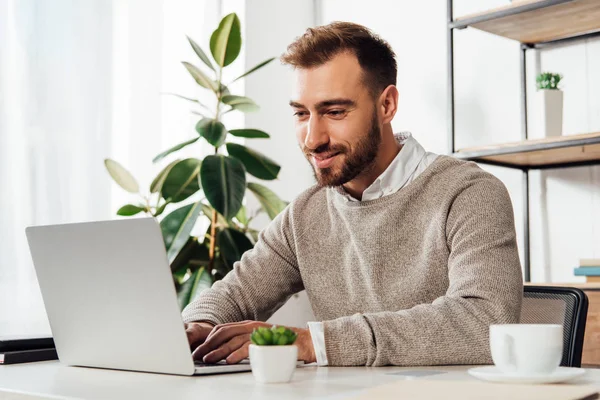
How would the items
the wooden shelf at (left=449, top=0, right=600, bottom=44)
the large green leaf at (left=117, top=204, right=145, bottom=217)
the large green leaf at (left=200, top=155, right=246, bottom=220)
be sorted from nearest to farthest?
the wooden shelf at (left=449, top=0, right=600, bottom=44)
the large green leaf at (left=200, top=155, right=246, bottom=220)
the large green leaf at (left=117, top=204, right=145, bottom=217)

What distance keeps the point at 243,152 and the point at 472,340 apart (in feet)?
5.53

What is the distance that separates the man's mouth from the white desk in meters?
0.57

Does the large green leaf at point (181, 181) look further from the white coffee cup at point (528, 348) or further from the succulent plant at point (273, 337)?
the white coffee cup at point (528, 348)

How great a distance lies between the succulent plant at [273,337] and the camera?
3.12 feet

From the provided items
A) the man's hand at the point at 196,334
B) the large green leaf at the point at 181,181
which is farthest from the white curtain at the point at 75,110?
the man's hand at the point at 196,334

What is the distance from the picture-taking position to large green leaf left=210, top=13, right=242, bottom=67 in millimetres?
2768

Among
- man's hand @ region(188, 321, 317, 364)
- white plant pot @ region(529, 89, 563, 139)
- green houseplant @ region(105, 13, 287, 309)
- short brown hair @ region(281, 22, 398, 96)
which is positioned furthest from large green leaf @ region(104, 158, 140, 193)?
man's hand @ region(188, 321, 317, 364)

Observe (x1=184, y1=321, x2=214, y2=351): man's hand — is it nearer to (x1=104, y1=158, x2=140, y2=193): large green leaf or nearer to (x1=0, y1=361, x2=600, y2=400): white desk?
(x1=0, y1=361, x2=600, y2=400): white desk

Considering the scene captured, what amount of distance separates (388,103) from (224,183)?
982 mm

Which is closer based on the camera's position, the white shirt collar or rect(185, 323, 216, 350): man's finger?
rect(185, 323, 216, 350): man's finger

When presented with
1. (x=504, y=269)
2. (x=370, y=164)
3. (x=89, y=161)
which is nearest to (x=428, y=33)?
(x=89, y=161)

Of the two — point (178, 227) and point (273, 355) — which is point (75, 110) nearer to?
point (178, 227)

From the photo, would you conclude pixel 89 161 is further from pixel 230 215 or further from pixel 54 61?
pixel 230 215

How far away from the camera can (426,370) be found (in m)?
1.09
